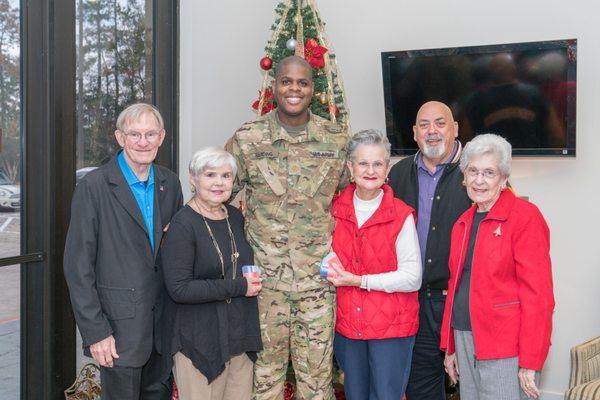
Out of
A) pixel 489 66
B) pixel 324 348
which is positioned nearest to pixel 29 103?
pixel 324 348

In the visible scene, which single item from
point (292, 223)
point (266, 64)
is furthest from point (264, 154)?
point (266, 64)

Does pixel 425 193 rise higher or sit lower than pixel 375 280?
higher

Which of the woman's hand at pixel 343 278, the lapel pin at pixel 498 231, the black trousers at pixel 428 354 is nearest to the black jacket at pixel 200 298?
the woman's hand at pixel 343 278

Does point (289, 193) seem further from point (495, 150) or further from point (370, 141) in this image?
point (495, 150)

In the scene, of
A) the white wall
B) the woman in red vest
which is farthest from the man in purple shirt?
the white wall

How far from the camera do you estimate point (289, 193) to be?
2.51 metres

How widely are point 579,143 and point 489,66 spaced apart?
2.27ft

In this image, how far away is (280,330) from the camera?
2436 mm

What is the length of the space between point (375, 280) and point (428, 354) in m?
0.49

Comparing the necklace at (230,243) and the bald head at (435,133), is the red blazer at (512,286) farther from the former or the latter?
the necklace at (230,243)

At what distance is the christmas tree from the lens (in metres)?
3.39

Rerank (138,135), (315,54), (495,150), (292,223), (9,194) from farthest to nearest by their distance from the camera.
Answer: (315,54), (9,194), (292,223), (138,135), (495,150)

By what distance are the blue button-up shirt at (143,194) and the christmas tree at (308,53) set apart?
1.31m

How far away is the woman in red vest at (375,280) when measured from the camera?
92.6 inches
